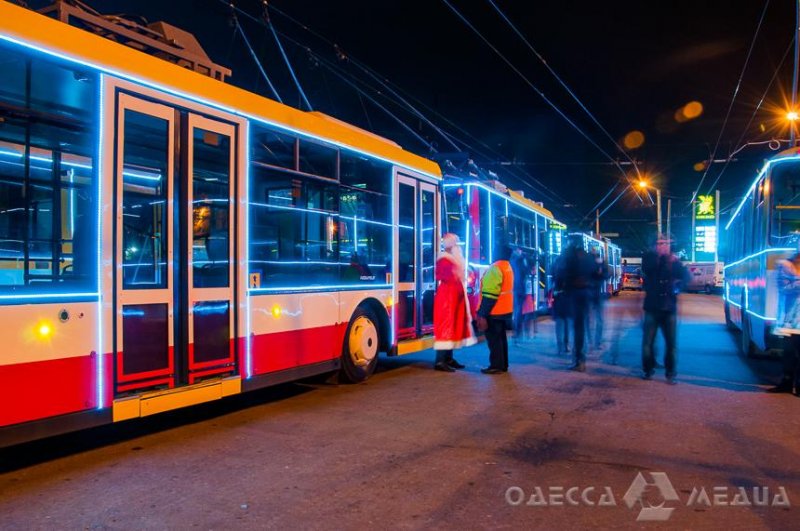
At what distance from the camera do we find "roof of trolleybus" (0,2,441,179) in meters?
4.71

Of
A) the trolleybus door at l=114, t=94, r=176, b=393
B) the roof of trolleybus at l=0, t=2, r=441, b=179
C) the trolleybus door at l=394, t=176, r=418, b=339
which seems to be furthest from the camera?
the trolleybus door at l=394, t=176, r=418, b=339

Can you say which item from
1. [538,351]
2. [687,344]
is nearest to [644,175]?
[687,344]

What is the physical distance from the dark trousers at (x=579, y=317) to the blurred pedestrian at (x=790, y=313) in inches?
104

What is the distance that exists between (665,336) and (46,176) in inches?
305

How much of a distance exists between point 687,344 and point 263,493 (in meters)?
11.6

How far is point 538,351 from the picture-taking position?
12617mm

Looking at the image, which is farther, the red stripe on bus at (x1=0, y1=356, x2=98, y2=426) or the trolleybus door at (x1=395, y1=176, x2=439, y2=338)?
the trolleybus door at (x1=395, y1=176, x2=439, y2=338)

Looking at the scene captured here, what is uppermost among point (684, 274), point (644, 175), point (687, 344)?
point (644, 175)

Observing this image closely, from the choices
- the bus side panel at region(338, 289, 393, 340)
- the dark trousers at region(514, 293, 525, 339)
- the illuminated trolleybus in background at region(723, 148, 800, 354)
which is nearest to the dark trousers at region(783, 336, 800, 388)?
the illuminated trolleybus in background at region(723, 148, 800, 354)

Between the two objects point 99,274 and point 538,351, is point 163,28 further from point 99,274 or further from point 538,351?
point 538,351

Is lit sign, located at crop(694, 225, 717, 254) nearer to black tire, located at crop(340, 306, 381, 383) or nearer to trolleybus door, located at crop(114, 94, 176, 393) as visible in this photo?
black tire, located at crop(340, 306, 381, 383)

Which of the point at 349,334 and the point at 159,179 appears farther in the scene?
the point at 349,334

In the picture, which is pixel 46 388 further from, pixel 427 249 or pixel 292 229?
pixel 427 249

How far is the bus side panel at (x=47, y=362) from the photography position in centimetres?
458
